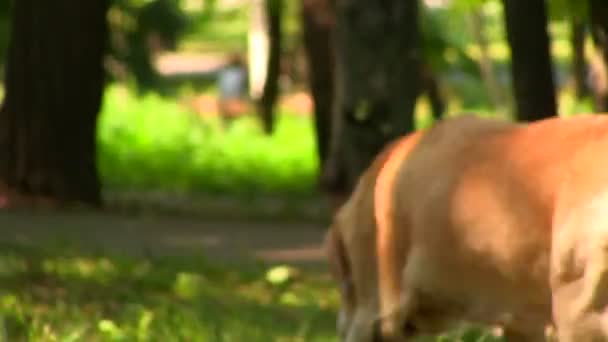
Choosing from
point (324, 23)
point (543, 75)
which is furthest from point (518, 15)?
point (324, 23)

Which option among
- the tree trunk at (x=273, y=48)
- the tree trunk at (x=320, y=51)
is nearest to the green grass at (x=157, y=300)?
the tree trunk at (x=320, y=51)

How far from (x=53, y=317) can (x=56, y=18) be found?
5406 mm

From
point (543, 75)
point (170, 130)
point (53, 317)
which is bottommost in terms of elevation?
point (170, 130)

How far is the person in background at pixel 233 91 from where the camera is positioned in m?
25.8

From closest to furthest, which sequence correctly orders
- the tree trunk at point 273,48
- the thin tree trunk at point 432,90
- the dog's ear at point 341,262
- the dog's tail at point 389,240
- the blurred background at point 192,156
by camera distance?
the dog's tail at point 389,240 < the dog's ear at point 341,262 < the blurred background at point 192,156 < the thin tree trunk at point 432,90 < the tree trunk at point 273,48

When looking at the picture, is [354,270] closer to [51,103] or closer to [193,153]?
[51,103]

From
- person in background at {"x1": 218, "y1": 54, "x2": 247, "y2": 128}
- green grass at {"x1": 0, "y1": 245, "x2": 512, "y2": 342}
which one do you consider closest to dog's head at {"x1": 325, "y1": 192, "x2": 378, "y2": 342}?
green grass at {"x1": 0, "y1": 245, "x2": 512, "y2": 342}

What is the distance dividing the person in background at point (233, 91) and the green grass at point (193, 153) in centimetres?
298

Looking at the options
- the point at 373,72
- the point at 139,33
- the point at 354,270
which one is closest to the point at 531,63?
the point at 373,72

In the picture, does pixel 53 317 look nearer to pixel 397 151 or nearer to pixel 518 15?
pixel 518 15

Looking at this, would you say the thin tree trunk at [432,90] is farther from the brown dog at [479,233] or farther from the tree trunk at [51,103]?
the brown dog at [479,233]

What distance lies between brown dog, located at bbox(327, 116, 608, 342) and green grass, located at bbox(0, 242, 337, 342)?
1864mm

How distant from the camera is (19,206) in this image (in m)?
11.1

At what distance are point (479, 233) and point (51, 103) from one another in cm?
806
